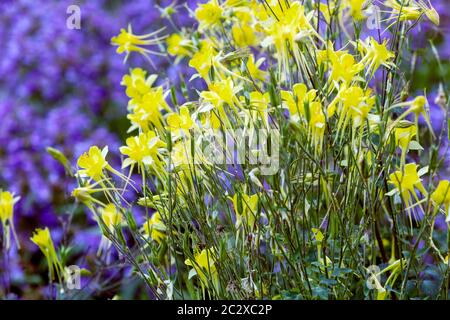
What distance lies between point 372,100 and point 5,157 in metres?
2.22

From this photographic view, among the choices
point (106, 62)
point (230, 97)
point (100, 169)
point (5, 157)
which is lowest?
point (100, 169)

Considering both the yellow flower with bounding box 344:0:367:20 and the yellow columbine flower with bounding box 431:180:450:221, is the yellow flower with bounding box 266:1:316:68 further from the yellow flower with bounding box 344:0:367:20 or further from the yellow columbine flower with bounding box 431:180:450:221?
the yellow columbine flower with bounding box 431:180:450:221

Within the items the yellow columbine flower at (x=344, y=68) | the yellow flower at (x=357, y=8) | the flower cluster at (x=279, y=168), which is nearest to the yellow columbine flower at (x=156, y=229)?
the flower cluster at (x=279, y=168)

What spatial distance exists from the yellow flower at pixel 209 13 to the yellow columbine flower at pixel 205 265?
0.58 metres

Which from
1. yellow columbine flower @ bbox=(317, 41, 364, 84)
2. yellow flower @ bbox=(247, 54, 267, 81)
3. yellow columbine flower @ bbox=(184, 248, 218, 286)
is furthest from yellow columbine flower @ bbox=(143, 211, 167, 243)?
yellow columbine flower @ bbox=(317, 41, 364, 84)

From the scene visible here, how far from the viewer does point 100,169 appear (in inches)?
51.6

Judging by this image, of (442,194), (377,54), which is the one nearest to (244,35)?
(377,54)

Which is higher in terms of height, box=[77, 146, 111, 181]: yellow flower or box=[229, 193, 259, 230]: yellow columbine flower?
box=[77, 146, 111, 181]: yellow flower

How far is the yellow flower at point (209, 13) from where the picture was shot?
1629mm

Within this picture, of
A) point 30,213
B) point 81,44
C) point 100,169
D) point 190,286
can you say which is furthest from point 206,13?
point 81,44

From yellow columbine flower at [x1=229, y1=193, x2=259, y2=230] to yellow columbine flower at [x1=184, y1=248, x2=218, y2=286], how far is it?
0.09 m

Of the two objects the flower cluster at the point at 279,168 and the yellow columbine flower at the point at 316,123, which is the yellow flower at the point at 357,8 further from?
the yellow columbine flower at the point at 316,123

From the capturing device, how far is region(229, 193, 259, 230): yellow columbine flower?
128 centimetres

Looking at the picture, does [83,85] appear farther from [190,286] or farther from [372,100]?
[372,100]
